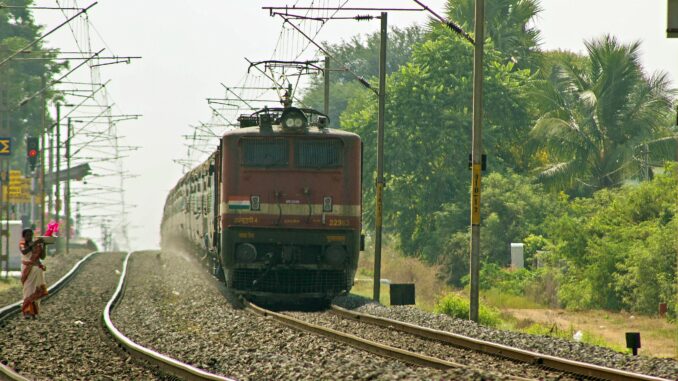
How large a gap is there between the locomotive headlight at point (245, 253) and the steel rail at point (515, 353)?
2.34m

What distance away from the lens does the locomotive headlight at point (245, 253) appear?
20719mm

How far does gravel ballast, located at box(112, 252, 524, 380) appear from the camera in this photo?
11695 millimetres

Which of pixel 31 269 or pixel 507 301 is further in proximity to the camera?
pixel 507 301

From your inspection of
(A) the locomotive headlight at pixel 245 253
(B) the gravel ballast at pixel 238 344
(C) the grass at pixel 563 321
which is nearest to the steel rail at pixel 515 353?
(B) the gravel ballast at pixel 238 344

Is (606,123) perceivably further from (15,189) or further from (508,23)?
(15,189)

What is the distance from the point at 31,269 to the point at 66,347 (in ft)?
13.9

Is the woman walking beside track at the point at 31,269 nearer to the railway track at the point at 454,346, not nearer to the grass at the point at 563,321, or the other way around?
the railway track at the point at 454,346

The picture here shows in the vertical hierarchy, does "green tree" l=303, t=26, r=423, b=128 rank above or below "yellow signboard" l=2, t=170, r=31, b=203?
above

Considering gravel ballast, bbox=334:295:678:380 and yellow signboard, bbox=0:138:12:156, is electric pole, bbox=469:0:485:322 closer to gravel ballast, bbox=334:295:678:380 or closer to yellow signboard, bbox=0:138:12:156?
gravel ballast, bbox=334:295:678:380

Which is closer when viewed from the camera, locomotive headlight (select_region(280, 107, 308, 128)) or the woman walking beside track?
the woman walking beside track

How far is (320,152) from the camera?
20969mm

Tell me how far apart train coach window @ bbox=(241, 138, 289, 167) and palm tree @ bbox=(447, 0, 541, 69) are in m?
39.1

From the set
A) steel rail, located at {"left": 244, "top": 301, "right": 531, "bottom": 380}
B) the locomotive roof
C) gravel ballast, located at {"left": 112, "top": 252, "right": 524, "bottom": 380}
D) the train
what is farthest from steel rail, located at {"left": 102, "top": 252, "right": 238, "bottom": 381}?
the locomotive roof

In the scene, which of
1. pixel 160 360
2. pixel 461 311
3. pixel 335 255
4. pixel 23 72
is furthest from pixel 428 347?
pixel 23 72
